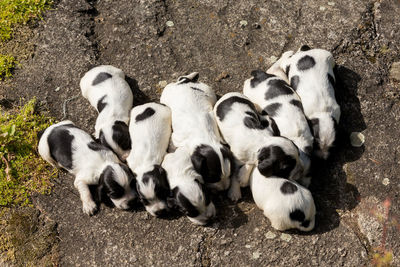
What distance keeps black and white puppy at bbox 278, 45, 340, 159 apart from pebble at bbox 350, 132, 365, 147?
1.04 ft

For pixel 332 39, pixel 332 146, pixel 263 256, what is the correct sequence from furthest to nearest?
1. pixel 332 39
2. pixel 332 146
3. pixel 263 256

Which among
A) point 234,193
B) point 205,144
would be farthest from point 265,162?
point 205,144

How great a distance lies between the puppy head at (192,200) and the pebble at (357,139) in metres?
1.90

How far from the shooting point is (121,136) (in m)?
5.49

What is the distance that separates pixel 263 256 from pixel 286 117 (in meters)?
1.51

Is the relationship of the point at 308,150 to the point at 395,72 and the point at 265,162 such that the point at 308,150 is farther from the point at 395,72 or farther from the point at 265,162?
the point at 395,72

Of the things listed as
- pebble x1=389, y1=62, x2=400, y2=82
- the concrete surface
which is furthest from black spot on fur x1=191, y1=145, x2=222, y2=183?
pebble x1=389, y1=62, x2=400, y2=82

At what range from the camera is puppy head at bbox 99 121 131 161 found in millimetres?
5469

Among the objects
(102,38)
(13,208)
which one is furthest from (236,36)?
(13,208)

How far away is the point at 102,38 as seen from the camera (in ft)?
22.9

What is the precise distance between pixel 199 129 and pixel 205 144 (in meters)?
0.21

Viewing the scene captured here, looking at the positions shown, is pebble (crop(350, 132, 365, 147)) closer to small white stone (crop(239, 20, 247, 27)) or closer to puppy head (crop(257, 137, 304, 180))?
puppy head (crop(257, 137, 304, 180))

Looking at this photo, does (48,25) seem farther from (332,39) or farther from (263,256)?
(263,256)

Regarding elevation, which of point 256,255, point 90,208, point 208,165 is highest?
point 208,165
